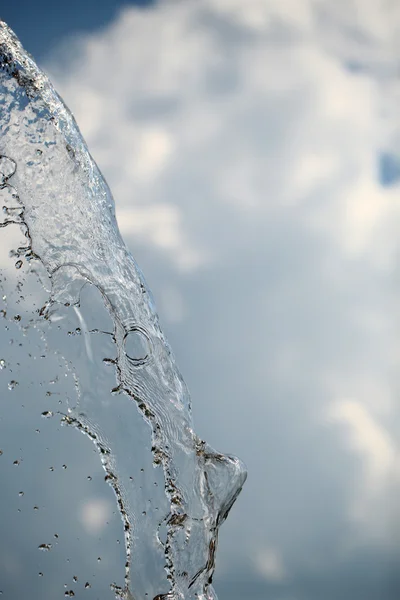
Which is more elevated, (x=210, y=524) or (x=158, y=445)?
(x=158, y=445)

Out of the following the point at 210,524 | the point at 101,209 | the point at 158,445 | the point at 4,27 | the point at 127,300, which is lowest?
the point at 210,524

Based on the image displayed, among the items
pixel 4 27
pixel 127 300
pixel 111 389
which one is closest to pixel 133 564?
pixel 111 389

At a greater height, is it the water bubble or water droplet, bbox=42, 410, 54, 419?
the water bubble

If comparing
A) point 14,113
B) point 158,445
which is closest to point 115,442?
point 158,445

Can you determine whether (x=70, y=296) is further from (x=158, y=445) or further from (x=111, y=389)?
(x=158, y=445)

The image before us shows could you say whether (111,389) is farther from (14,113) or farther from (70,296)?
(14,113)

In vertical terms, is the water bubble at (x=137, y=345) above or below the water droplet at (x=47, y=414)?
above
